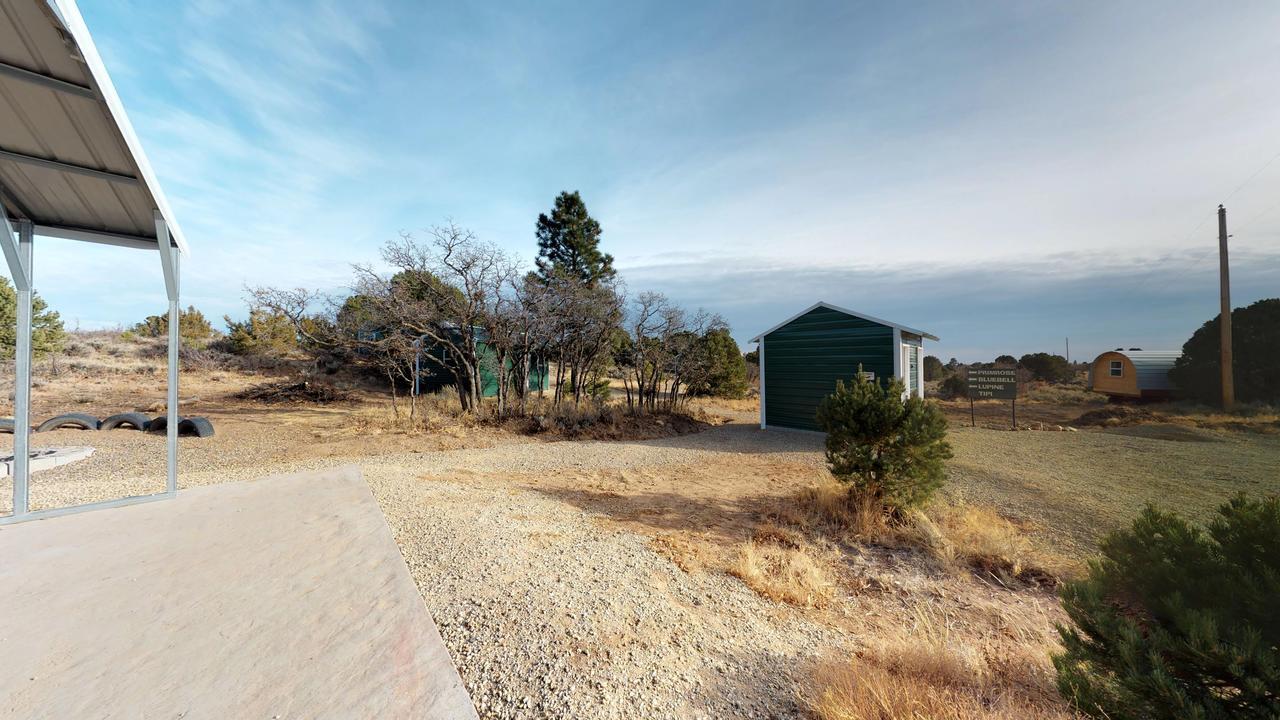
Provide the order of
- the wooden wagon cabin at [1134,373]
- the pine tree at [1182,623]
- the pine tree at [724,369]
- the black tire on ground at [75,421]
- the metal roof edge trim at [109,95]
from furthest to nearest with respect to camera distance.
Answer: the wooden wagon cabin at [1134,373]
the pine tree at [724,369]
the black tire on ground at [75,421]
the metal roof edge trim at [109,95]
the pine tree at [1182,623]

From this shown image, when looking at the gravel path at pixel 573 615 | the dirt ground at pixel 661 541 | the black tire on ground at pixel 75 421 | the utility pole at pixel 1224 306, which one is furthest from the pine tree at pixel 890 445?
the utility pole at pixel 1224 306

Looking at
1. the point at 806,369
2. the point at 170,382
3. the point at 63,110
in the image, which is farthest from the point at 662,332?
the point at 63,110

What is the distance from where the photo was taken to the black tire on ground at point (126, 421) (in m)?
8.62

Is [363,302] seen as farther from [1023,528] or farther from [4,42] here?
[1023,528]

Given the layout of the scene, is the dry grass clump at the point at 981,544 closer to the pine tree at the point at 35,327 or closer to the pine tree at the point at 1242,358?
the pine tree at the point at 1242,358

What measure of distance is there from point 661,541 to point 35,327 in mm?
22746

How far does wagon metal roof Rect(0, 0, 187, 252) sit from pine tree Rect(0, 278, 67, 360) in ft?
44.7

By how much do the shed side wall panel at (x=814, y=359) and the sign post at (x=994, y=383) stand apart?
4817mm

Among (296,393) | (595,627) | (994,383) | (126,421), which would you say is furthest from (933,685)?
(296,393)

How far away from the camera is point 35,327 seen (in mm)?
14664

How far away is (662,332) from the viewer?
39.7 ft


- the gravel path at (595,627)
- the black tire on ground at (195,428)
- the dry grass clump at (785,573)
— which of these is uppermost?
the black tire on ground at (195,428)

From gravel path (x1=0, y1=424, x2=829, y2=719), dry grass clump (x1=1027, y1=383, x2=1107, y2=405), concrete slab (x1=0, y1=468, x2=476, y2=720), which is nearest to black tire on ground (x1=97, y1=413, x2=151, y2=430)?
gravel path (x1=0, y1=424, x2=829, y2=719)

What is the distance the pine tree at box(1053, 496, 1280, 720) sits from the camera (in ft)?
4.27
